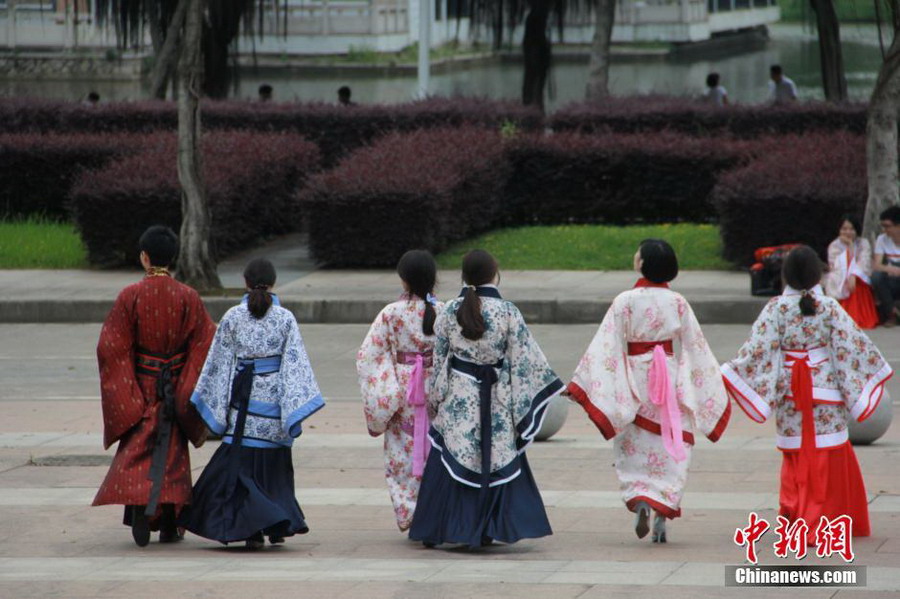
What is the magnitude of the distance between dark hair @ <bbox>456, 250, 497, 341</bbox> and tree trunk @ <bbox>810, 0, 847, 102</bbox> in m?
18.1

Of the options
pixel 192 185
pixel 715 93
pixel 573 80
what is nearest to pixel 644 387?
pixel 192 185

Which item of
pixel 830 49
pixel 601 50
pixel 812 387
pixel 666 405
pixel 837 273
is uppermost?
pixel 830 49

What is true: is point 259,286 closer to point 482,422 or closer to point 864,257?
point 482,422

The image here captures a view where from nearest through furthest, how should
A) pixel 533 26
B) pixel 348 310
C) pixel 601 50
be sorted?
pixel 348 310, pixel 601 50, pixel 533 26

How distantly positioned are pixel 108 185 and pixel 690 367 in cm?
1238

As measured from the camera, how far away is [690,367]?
26.1 ft

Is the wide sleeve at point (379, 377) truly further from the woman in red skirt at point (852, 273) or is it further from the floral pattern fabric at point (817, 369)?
the woman in red skirt at point (852, 273)

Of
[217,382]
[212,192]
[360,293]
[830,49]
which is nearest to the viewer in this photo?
[217,382]

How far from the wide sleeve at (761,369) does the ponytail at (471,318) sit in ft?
4.26

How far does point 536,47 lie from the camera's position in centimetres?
2841

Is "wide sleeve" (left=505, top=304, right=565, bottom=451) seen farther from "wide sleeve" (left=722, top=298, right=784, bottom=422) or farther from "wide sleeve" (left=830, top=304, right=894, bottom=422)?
"wide sleeve" (left=830, top=304, right=894, bottom=422)

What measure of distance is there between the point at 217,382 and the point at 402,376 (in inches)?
35.8

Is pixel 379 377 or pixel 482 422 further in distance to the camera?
pixel 379 377

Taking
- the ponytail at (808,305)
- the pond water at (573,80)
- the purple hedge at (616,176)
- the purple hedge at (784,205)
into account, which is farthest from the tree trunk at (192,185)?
the pond water at (573,80)
